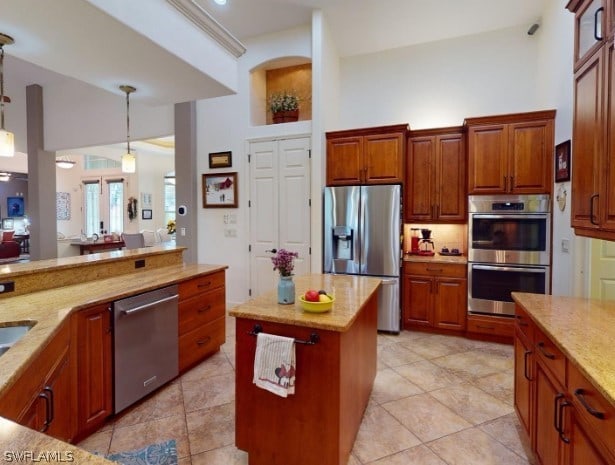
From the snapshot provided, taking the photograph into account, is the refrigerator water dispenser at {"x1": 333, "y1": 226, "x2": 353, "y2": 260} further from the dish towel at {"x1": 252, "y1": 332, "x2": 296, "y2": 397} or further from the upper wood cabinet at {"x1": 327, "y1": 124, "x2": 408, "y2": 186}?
the dish towel at {"x1": 252, "y1": 332, "x2": 296, "y2": 397}

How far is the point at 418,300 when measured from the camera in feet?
12.7

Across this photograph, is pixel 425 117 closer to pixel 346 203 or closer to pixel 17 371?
pixel 346 203

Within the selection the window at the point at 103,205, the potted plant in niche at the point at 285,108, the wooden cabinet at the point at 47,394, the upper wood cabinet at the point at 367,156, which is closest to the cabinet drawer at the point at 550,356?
the wooden cabinet at the point at 47,394

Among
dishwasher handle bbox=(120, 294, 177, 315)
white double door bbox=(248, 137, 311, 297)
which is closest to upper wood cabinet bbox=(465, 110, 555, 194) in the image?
white double door bbox=(248, 137, 311, 297)

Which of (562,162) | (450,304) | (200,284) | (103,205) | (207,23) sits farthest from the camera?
(103,205)

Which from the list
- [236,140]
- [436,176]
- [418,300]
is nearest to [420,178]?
[436,176]

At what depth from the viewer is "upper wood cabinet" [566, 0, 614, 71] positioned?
153 centimetres

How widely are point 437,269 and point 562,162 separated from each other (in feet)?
5.13

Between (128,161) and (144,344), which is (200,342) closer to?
(144,344)

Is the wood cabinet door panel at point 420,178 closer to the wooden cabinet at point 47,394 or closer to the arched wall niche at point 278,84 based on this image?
the arched wall niche at point 278,84

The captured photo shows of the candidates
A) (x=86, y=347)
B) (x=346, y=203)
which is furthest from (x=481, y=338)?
(x=86, y=347)

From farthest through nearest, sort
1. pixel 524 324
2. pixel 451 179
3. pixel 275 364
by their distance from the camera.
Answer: pixel 451 179 < pixel 524 324 < pixel 275 364

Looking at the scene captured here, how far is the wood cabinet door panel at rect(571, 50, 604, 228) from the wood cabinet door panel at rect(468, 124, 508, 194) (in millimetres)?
1649
